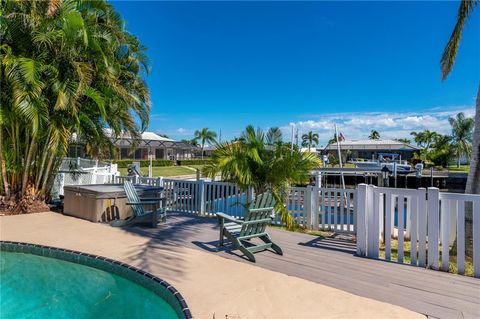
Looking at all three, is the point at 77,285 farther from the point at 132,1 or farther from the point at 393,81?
the point at 393,81

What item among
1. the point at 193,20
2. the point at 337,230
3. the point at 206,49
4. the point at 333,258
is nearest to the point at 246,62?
the point at 206,49

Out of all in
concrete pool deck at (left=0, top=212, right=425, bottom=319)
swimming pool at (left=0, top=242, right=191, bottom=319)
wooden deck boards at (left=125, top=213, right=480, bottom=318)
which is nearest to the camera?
concrete pool deck at (left=0, top=212, right=425, bottom=319)

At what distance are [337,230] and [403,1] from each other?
823 cm

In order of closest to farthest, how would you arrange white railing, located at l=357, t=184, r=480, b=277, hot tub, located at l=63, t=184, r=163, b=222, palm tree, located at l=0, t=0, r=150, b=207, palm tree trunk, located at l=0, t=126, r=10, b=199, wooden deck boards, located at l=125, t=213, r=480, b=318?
wooden deck boards, located at l=125, t=213, r=480, b=318 < white railing, located at l=357, t=184, r=480, b=277 < palm tree, located at l=0, t=0, r=150, b=207 < hot tub, located at l=63, t=184, r=163, b=222 < palm tree trunk, located at l=0, t=126, r=10, b=199

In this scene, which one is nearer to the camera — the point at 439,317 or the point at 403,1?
the point at 439,317

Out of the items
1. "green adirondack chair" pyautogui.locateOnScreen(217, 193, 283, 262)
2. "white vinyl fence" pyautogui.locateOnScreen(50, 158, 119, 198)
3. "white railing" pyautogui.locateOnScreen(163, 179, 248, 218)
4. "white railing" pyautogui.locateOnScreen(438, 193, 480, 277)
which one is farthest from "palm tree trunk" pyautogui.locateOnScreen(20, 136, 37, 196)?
"white railing" pyautogui.locateOnScreen(438, 193, 480, 277)

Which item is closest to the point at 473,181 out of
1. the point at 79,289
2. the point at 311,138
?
the point at 79,289

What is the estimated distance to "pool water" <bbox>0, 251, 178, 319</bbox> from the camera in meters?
3.44

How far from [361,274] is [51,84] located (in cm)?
783

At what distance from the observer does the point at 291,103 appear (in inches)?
1138

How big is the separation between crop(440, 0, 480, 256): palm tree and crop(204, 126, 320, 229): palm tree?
2819 millimetres

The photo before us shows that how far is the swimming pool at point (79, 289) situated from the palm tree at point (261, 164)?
305cm

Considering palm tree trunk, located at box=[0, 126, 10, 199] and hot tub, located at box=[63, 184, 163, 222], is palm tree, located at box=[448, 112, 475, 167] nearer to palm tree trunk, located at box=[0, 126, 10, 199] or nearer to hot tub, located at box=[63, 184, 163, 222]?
hot tub, located at box=[63, 184, 163, 222]

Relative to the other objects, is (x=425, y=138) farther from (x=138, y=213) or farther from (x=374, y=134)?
(x=138, y=213)
